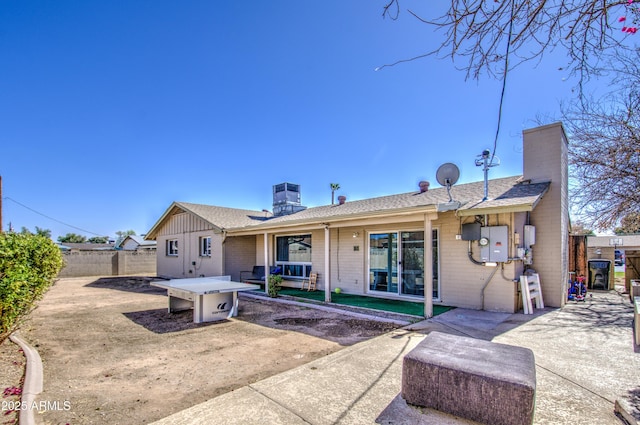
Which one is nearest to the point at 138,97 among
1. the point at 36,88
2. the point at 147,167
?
the point at 36,88

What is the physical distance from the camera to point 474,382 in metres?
2.56

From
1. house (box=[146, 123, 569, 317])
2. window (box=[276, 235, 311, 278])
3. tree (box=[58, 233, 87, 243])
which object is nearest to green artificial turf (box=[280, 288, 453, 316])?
house (box=[146, 123, 569, 317])

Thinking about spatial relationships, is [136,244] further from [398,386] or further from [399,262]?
[398,386]

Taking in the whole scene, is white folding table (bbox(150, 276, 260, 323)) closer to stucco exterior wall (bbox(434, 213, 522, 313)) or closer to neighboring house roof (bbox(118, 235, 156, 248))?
stucco exterior wall (bbox(434, 213, 522, 313))

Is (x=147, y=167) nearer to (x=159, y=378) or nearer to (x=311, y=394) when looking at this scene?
(x=159, y=378)

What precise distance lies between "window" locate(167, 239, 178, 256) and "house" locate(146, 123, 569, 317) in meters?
7.51

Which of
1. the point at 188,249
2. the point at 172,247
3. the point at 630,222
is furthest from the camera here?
the point at 172,247

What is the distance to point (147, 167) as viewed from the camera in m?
18.1

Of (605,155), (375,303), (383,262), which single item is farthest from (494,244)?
(605,155)

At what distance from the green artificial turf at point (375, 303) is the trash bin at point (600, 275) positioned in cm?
795

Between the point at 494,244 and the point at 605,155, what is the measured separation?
359 centimetres

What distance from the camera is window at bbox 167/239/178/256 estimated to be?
16.8 metres

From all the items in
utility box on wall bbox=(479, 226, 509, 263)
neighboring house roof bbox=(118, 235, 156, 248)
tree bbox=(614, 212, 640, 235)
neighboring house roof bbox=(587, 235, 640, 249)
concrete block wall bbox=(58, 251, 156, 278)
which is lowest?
concrete block wall bbox=(58, 251, 156, 278)

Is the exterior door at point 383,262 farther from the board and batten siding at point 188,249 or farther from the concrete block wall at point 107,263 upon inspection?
the concrete block wall at point 107,263
